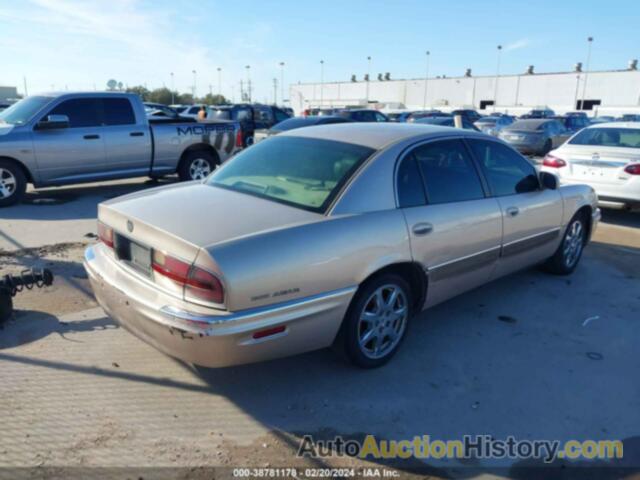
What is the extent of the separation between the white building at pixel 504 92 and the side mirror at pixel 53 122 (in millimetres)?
51995

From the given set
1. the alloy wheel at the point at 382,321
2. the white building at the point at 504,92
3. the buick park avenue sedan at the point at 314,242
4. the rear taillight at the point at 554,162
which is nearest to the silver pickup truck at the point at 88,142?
the buick park avenue sedan at the point at 314,242

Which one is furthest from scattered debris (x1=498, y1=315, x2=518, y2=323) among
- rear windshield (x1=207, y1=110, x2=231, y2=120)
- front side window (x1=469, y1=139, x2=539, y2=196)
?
rear windshield (x1=207, y1=110, x2=231, y2=120)

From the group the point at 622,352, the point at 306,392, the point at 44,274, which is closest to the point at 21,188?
the point at 44,274

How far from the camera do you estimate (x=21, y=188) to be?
8.28m

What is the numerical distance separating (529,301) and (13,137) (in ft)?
26.3

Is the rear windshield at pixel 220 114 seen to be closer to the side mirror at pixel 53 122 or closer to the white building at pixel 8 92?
the side mirror at pixel 53 122

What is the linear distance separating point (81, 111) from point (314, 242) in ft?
24.6

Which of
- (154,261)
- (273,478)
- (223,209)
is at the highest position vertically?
(223,209)

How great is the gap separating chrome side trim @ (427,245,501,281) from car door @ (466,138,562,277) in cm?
18

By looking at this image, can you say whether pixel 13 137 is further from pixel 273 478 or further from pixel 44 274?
pixel 273 478

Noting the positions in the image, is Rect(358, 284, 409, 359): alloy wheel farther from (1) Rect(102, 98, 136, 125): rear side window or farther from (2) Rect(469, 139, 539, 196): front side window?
(1) Rect(102, 98, 136, 125): rear side window

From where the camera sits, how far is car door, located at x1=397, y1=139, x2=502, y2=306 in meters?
3.61

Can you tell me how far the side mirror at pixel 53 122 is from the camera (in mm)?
8266

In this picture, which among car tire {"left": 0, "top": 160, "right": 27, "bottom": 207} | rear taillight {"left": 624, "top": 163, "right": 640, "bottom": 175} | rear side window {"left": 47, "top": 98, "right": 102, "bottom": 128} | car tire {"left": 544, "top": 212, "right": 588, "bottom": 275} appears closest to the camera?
car tire {"left": 544, "top": 212, "right": 588, "bottom": 275}
